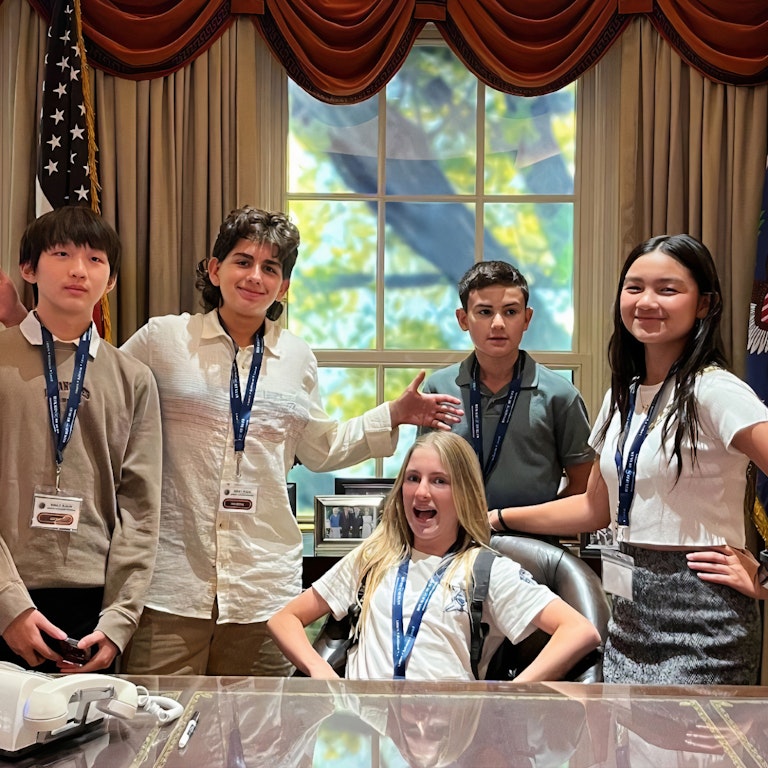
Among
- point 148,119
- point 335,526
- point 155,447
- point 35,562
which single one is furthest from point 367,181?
point 35,562

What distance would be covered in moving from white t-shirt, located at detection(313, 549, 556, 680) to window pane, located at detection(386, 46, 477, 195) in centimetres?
226

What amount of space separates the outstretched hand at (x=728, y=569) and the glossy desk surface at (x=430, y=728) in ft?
1.07

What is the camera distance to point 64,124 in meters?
3.46

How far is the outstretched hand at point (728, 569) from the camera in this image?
6.04ft

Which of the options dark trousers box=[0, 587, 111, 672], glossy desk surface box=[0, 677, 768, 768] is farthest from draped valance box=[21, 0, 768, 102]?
glossy desk surface box=[0, 677, 768, 768]

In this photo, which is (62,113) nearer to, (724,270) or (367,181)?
(367,181)

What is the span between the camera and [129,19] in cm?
361

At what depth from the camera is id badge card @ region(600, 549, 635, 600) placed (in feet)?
6.39

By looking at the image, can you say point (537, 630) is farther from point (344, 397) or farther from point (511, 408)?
point (344, 397)

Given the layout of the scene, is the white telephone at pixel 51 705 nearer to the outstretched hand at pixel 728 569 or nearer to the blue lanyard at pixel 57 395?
the blue lanyard at pixel 57 395

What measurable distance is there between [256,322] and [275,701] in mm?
1296

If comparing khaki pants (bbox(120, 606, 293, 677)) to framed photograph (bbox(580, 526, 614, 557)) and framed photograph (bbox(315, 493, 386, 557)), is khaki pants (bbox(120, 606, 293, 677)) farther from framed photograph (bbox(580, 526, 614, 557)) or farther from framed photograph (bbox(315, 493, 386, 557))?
framed photograph (bbox(580, 526, 614, 557))

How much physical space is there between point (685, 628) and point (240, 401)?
1.21 meters

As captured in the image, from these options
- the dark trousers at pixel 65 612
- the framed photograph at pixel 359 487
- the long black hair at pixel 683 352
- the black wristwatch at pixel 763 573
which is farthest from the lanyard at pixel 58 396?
the framed photograph at pixel 359 487
